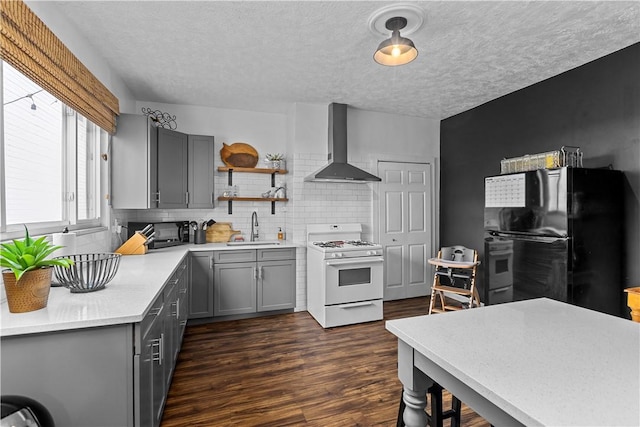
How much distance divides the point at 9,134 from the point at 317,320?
311 cm

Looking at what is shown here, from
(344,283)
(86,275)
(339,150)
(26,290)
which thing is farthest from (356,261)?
(26,290)

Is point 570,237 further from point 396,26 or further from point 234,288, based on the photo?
point 234,288

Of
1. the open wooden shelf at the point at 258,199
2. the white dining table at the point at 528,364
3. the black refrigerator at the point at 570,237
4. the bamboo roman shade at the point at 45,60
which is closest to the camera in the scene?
the white dining table at the point at 528,364

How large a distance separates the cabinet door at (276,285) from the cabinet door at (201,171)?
3.58 feet

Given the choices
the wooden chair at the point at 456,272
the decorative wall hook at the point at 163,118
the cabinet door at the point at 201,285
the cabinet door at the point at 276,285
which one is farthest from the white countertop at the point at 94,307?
the wooden chair at the point at 456,272

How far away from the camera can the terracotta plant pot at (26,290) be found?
135 cm

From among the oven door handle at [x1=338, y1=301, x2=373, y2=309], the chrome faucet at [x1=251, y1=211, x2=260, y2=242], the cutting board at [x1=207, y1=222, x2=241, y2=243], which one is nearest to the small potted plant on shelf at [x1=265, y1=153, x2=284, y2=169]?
the chrome faucet at [x1=251, y1=211, x2=260, y2=242]

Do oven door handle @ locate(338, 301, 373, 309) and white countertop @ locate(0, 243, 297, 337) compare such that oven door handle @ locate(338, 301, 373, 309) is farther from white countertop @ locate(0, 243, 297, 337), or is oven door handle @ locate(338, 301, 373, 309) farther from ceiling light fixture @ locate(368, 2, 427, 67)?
ceiling light fixture @ locate(368, 2, 427, 67)

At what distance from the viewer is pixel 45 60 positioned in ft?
5.60

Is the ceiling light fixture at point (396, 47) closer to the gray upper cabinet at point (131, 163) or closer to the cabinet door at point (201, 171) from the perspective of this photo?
the gray upper cabinet at point (131, 163)

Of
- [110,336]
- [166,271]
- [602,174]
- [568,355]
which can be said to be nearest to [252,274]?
[166,271]

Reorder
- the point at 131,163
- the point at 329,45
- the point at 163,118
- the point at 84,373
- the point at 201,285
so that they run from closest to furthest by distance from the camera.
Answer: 1. the point at 84,373
2. the point at 329,45
3. the point at 131,163
4. the point at 201,285
5. the point at 163,118

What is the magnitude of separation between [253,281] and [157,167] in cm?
166

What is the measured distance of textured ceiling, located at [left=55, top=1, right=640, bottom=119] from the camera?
2.13 m
